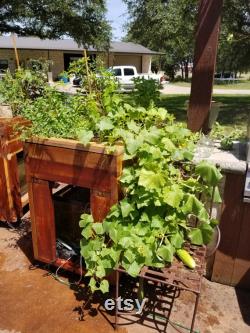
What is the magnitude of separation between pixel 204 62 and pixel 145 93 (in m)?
0.53

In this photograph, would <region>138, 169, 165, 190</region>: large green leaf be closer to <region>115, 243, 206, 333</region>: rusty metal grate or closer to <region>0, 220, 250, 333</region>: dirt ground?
<region>115, 243, 206, 333</region>: rusty metal grate

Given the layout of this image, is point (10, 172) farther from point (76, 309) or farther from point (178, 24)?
point (178, 24)

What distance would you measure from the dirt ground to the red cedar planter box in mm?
234

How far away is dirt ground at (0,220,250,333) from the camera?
7.54 ft

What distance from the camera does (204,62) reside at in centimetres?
270

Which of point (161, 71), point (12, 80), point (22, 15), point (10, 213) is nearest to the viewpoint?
point (12, 80)

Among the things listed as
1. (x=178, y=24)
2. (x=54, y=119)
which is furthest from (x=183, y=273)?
(x=178, y=24)

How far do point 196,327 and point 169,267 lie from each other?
0.49m

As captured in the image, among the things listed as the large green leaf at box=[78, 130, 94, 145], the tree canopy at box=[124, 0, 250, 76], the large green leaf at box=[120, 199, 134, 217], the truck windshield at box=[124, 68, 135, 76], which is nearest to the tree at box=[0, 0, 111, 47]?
the tree canopy at box=[124, 0, 250, 76]

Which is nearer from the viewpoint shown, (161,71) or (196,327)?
(196,327)

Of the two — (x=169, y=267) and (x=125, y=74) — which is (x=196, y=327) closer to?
(x=169, y=267)

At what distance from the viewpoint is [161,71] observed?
40.4 m

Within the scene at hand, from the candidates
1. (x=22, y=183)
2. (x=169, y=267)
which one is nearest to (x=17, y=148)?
(x=22, y=183)

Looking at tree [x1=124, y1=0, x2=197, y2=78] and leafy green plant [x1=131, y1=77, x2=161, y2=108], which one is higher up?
tree [x1=124, y1=0, x2=197, y2=78]
